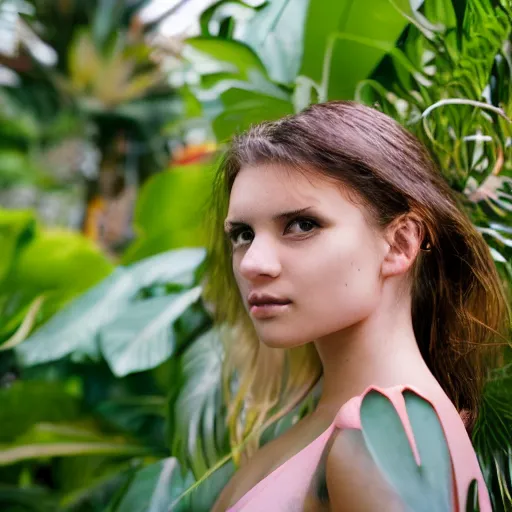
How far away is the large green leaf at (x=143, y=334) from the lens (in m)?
1.00

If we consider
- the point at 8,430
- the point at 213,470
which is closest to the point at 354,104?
the point at 213,470

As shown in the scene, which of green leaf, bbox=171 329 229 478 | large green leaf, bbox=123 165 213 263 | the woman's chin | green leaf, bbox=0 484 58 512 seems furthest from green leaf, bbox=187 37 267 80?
green leaf, bbox=0 484 58 512

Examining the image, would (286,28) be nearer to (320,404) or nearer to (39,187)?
(320,404)

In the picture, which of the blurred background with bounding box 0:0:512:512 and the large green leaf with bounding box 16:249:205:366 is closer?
the blurred background with bounding box 0:0:512:512

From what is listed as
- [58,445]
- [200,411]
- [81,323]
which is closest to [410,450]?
[200,411]

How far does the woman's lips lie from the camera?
592mm

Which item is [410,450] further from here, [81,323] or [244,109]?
[81,323]

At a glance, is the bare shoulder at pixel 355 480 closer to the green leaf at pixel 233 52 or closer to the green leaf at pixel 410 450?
the green leaf at pixel 410 450

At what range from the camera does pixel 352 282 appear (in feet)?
1.90

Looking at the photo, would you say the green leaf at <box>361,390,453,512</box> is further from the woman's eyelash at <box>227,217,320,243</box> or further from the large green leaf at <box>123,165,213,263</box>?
the large green leaf at <box>123,165,213,263</box>

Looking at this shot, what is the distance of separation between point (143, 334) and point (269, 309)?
48cm

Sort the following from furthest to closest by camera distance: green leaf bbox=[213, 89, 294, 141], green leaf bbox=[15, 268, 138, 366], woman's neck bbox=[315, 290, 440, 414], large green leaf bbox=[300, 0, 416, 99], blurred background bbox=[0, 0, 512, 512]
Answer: green leaf bbox=[15, 268, 138, 366] → green leaf bbox=[213, 89, 294, 141] → large green leaf bbox=[300, 0, 416, 99] → blurred background bbox=[0, 0, 512, 512] → woman's neck bbox=[315, 290, 440, 414]

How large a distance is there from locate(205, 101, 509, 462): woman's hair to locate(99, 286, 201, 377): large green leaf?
0.34m

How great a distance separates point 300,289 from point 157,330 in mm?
501
